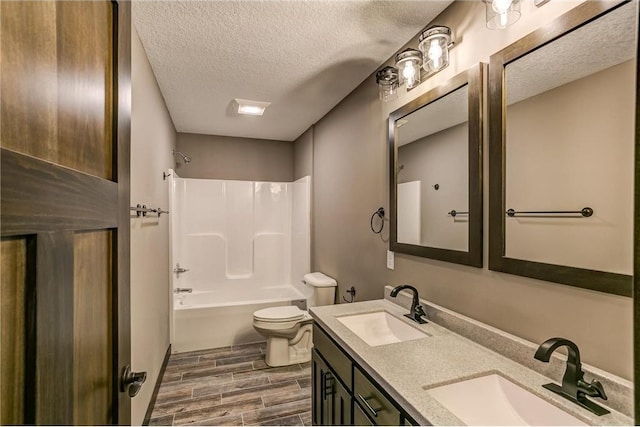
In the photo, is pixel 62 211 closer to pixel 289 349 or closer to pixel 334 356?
pixel 334 356

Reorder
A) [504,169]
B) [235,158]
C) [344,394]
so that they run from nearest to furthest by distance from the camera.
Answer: [504,169] < [344,394] < [235,158]

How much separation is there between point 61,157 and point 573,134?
1.43 metres

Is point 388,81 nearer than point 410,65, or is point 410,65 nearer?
point 410,65

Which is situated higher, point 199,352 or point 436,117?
point 436,117

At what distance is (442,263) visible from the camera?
1663mm

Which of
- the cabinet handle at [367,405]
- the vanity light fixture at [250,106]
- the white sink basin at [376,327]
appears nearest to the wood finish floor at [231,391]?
the white sink basin at [376,327]

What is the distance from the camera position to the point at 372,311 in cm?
186

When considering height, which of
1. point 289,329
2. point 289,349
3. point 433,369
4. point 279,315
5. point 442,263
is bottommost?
point 289,349

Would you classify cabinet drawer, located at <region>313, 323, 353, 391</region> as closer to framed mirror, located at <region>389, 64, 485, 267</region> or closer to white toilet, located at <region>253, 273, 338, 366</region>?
framed mirror, located at <region>389, 64, 485, 267</region>

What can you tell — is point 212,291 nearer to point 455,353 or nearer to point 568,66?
point 455,353

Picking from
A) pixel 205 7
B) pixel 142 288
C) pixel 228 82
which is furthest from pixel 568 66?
pixel 142 288

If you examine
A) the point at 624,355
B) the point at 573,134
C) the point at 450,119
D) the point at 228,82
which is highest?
the point at 228,82

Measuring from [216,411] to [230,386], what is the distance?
0.34 metres

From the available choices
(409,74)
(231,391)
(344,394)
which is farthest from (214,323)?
(409,74)
